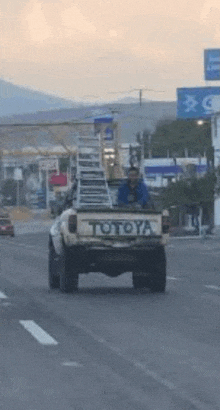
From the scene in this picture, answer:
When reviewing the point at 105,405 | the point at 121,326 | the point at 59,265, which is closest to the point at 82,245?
the point at 59,265

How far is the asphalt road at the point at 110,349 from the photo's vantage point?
29.8ft

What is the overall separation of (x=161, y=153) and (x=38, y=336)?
138m

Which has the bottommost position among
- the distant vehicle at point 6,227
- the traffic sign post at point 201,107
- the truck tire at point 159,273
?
the distant vehicle at point 6,227

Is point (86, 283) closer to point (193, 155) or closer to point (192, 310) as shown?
point (192, 310)

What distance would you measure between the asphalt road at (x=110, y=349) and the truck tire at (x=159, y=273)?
202mm

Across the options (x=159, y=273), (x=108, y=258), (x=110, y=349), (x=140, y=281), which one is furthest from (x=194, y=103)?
(x=110, y=349)

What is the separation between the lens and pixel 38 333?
1329cm

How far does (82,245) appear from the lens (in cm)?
1969

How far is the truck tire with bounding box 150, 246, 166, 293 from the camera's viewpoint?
20.0 meters

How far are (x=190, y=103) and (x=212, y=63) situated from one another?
576 centimetres

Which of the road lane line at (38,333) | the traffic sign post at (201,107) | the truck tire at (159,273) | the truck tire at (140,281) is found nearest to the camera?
the road lane line at (38,333)

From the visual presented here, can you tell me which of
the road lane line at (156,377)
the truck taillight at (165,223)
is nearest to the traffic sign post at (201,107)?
the truck taillight at (165,223)

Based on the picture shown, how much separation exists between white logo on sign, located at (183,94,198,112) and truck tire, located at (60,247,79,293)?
7127 cm

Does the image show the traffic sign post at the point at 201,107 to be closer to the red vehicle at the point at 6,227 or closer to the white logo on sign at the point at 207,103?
the white logo on sign at the point at 207,103
